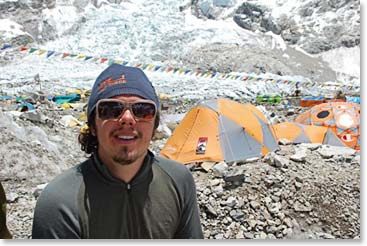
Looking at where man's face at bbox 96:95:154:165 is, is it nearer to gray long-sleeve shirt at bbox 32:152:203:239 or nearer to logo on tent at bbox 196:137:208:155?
gray long-sleeve shirt at bbox 32:152:203:239

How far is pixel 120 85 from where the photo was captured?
3.40ft

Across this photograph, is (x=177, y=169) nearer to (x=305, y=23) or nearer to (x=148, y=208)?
(x=148, y=208)

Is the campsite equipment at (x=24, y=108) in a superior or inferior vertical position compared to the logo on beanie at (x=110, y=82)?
inferior

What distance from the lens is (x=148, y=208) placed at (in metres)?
1.03

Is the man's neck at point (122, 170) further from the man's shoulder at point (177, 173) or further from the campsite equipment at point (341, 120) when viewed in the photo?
the campsite equipment at point (341, 120)

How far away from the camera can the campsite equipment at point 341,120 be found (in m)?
5.46

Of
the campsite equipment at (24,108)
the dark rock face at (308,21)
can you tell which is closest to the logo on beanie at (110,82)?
the campsite equipment at (24,108)

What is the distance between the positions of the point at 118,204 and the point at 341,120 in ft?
17.0

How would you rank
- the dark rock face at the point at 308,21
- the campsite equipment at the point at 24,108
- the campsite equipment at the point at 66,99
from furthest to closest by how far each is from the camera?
1. the dark rock face at the point at 308,21
2. the campsite equipment at the point at 66,99
3. the campsite equipment at the point at 24,108

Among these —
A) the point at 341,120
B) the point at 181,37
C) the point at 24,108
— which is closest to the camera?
the point at 341,120

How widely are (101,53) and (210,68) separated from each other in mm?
7834

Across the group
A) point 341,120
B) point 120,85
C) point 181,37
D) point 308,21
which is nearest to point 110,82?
point 120,85

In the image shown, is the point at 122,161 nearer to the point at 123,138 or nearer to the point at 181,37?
the point at 123,138

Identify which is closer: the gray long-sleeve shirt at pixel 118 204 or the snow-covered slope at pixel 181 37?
the gray long-sleeve shirt at pixel 118 204
